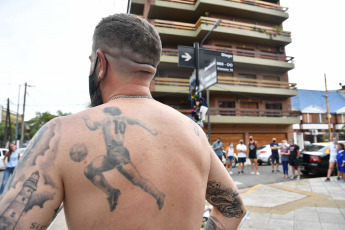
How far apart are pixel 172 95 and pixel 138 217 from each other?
18292 mm

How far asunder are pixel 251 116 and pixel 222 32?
319 inches

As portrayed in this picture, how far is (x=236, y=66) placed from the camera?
20.7m

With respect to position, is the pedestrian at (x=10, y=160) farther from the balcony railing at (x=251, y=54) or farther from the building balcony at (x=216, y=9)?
the building balcony at (x=216, y=9)

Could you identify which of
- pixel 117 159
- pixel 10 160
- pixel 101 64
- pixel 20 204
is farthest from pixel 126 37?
pixel 10 160

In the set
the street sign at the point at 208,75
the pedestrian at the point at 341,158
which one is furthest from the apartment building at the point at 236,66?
the street sign at the point at 208,75

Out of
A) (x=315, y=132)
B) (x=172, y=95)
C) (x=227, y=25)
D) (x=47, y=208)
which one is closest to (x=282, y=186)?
(x=47, y=208)

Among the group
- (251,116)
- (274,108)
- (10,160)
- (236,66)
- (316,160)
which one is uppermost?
(236,66)

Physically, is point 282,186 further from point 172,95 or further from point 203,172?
point 172,95

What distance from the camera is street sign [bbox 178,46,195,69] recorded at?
5.55 meters

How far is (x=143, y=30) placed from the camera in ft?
3.33

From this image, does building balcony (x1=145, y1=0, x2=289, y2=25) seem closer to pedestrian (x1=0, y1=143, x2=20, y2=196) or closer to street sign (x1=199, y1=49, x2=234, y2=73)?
street sign (x1=199, y1=49, x2=234, y2=73)

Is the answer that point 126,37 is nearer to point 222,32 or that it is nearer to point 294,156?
point 294,156

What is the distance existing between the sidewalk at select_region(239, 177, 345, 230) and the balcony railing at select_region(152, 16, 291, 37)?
51.4 feet

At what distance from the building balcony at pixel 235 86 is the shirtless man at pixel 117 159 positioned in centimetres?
1632
